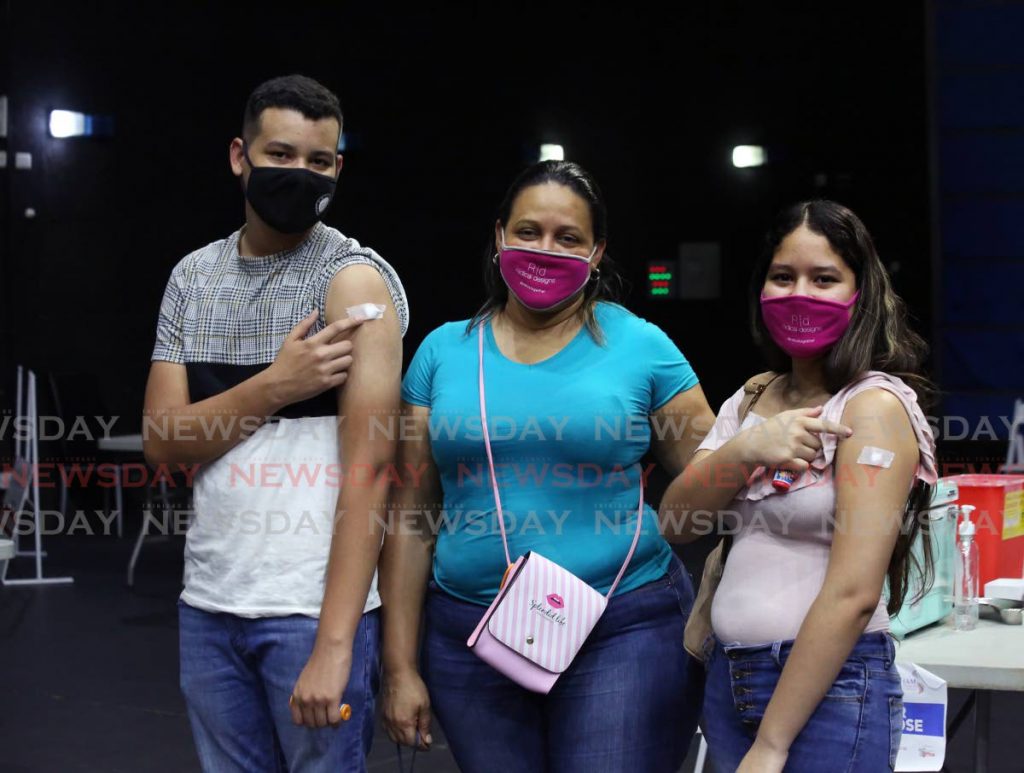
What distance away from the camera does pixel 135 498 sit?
9.41m

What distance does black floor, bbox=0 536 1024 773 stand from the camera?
3865mm

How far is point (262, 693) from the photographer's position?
5.43 ft

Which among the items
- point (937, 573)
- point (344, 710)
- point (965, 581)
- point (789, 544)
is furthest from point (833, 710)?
point (965, 581)

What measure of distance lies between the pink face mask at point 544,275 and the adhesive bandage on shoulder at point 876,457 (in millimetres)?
518

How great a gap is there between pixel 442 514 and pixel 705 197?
918 cm

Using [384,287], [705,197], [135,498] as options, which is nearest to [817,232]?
[384,287]

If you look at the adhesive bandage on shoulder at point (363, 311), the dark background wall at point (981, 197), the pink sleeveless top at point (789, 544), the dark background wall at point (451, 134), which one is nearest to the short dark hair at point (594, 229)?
the adhesive bandage on shoulder at point (363, 311)

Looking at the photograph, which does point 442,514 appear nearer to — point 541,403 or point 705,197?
point 541,403

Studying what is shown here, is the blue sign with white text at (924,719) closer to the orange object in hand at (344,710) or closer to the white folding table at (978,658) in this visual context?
the white folding table at (978,658)

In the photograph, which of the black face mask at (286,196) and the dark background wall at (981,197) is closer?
the black face mask at (286,196)

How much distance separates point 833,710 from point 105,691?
12.5 feet

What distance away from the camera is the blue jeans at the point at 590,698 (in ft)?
5.73

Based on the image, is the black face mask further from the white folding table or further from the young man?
the white folding table

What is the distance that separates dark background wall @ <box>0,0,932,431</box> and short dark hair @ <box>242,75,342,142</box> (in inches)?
308
